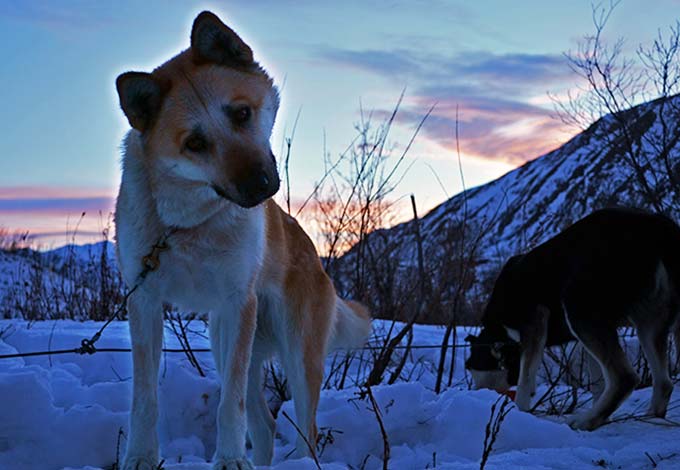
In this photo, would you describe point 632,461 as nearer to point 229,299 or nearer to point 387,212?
point 229,299

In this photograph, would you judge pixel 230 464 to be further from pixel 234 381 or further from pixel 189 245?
pixel 189 245

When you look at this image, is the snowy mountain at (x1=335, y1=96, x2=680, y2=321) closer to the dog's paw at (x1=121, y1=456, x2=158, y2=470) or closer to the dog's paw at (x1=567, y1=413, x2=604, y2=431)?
the dog's paw at (x1=567, y1=413, x2=604, y2=431)

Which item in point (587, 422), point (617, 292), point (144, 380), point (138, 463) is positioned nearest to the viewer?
point (138, 463)

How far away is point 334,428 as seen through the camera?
3.94 meters

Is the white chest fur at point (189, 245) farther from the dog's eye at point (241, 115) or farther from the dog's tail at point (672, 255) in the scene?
the dog's tail at point (672, 255)

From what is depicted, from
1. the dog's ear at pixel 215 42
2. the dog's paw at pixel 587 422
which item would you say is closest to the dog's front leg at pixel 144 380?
the dog's ear at pixel 215 42

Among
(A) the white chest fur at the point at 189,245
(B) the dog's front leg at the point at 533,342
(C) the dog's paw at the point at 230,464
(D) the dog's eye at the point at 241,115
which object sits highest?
(D) the dog's eye at the point at 241,115

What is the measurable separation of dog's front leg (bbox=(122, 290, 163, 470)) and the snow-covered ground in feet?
0.57

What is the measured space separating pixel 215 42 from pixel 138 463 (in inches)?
66.2

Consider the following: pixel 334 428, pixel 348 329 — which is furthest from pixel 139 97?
pixel 334 428

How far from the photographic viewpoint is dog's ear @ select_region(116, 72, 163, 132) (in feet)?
9.10

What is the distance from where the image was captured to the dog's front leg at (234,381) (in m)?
2.72

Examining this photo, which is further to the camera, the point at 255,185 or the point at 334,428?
the point at 334,428

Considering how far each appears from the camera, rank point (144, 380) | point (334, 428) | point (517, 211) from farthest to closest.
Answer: point (517, 211) → point (334, 428) → point (144, 380)
